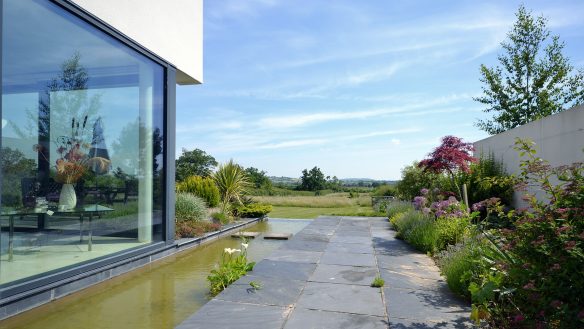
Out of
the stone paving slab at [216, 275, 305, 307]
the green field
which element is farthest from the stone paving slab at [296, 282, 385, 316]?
the green field

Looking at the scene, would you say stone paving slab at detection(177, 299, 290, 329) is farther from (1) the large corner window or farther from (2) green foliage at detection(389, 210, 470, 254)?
(2) green foliage at detection(389, 210, 470, 254)

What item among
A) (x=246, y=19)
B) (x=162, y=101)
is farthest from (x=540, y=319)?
(x=246, y=19)

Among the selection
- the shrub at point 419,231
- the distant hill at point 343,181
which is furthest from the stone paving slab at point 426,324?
the distant hill at point 343,181

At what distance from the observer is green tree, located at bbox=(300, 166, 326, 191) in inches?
1425

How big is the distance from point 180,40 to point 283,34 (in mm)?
3323

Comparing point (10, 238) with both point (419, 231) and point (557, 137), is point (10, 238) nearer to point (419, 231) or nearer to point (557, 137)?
point (419, 231)

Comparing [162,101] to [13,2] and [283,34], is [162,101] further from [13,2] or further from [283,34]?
[283,34]

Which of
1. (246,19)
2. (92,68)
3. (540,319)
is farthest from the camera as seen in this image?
(246,19)

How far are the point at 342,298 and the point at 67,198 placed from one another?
3.43m

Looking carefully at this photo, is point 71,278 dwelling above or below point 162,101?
below

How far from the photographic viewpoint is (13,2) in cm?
370

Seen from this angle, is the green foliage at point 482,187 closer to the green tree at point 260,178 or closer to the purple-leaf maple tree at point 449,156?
the purple-leaf maple tree at point 449,156

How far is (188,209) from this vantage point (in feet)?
28.6

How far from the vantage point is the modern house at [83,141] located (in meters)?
3.75
